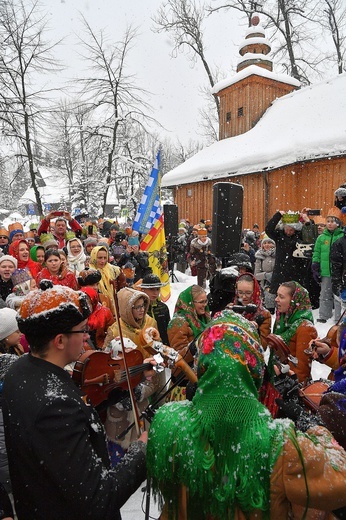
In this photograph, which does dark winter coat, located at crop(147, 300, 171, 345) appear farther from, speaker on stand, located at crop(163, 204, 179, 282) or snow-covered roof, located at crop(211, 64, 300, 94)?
snow-covered roof, located at crop(211, 64, 300, 94)

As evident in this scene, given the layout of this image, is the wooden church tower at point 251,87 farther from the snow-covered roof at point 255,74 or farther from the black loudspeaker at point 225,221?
the black loudspeaker at point 225,221

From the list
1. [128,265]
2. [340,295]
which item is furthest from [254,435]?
[128,265]

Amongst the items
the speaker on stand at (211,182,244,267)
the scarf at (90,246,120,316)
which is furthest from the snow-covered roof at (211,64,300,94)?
the scarf at (90,246,120,316)

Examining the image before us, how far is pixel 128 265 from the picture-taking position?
7715 millimetres

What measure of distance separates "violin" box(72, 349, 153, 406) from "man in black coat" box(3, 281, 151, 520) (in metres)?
0.95

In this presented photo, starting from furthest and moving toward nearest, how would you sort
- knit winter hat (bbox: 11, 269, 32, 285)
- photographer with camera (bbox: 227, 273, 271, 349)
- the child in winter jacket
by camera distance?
the child in winter jacket
knit winter hat (bbox: 11, 269, 32, 285)
photographer with camera (bbox: 227, 273, 271, 349)

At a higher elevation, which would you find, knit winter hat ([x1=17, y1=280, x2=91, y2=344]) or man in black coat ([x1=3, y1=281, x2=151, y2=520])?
knit winter hat ([x1=17, y1=280, x2=91, y2=344])

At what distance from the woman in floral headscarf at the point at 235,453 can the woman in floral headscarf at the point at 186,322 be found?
1770 millimetres

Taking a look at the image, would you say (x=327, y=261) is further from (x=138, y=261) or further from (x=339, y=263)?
(x=138, y=261)

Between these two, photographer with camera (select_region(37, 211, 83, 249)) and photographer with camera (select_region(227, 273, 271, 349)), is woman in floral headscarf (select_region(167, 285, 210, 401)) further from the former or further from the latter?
photographer with camera (select_region(37, 211, 83, 249))

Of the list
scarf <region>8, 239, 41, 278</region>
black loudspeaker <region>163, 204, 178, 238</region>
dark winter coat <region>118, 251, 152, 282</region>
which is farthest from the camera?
black loudspeaker <region>163, 204, 178, 238</region>

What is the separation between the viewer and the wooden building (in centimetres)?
1488

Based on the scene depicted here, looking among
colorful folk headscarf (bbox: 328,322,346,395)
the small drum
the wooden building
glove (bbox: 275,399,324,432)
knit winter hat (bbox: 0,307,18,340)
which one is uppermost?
the wooden building

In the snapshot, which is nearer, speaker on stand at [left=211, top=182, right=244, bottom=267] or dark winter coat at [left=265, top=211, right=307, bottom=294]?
speaker on stand at [left=211, top=182, right=244, bottom=267]
